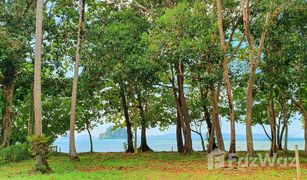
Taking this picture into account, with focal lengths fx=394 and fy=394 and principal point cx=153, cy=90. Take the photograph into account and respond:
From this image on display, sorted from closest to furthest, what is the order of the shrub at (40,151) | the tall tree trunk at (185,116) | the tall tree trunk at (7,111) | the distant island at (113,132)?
the shrub at (40,151)
the tall tree trunk at (185,116)
the tall tree trunk at (7,111)
the distant island at (113,132)

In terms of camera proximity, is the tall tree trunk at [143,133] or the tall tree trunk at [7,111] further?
the tall tree trunk at [143,133]

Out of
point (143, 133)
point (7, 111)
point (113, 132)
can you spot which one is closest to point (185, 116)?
point (143, 133)

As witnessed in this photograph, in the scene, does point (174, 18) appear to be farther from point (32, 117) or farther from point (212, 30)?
point (32, 117)

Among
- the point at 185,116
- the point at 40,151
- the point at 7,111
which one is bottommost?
the point at 40,151

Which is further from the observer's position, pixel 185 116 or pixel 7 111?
pixel 7 111

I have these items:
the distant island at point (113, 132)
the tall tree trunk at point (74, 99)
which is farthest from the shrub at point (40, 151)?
the distant island at point (113, 132)

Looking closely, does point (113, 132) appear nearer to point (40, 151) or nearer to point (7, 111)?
point (7, 111)

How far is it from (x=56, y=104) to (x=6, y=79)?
7813mm

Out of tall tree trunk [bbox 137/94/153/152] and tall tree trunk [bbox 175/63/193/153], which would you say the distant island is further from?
tall tree trunk [bbox 175/63/193/153]

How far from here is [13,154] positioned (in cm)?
2362

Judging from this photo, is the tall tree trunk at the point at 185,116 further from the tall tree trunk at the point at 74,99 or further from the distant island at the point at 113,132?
the distant island at the point at 113,132

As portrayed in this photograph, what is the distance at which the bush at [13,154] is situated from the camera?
23.0 m

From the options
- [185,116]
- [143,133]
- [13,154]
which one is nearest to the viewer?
[13,154]

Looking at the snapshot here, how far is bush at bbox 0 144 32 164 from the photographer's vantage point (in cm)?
2300
